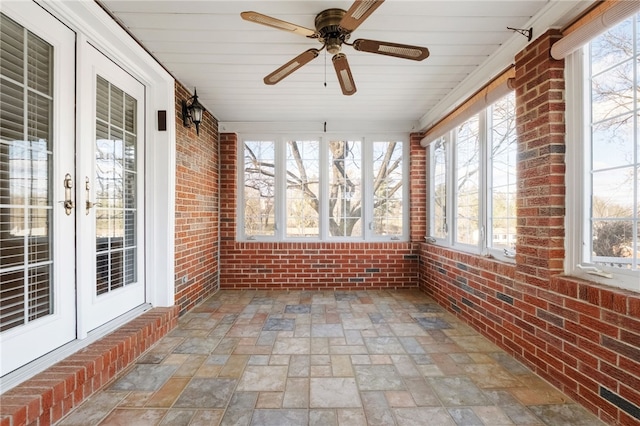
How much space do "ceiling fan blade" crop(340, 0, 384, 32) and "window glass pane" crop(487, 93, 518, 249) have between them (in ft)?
5.46

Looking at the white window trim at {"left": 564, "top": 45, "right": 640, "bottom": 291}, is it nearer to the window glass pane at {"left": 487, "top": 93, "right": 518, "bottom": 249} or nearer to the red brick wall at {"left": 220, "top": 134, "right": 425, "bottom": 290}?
the window glass pane at {"left": 487, "top": 93, "right": 518, "bottom": 249}

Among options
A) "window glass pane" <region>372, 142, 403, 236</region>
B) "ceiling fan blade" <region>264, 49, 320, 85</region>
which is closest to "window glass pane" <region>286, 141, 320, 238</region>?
"window glass pane" <region>372, 142, 403, 236</region>

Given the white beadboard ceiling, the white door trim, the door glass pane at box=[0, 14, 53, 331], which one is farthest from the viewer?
the white door trim

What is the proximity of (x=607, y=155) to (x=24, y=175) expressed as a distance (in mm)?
3294

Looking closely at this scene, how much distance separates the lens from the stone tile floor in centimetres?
162

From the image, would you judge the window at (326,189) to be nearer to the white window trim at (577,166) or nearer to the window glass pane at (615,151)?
the white window trim at (577,166)

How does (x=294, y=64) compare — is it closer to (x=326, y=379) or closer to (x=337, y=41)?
(x=337, y=41)

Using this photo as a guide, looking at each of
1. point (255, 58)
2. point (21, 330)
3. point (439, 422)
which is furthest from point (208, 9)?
point (439, 422)

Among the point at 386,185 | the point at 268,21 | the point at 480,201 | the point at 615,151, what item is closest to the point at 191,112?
the point at 268,21

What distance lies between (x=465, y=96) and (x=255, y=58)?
2.09 meters

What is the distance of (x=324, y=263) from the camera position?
13.8ft

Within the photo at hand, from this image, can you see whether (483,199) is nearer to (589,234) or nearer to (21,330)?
(589,234)

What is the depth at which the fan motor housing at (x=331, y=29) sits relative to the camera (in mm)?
1849

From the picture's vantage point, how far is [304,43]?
7.40 feet
